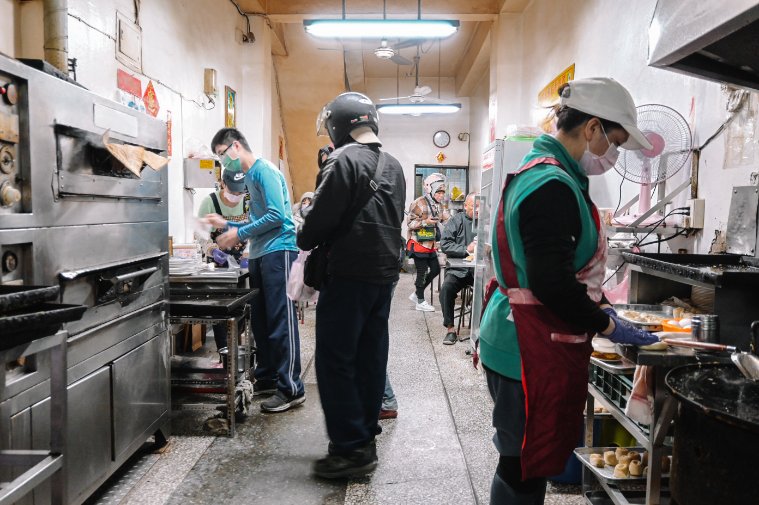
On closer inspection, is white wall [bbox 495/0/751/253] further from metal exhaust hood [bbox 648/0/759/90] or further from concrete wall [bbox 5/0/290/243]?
concrete wall [bbox 5/0/290/243]

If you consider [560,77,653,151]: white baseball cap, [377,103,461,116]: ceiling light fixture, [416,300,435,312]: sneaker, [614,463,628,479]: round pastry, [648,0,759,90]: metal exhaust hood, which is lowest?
[416,300,435,312]: sneaker

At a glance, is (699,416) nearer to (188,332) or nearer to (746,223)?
(746,223)

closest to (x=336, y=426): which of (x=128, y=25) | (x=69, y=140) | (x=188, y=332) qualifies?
(x=69, y=140)

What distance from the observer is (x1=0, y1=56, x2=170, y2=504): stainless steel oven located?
168cm

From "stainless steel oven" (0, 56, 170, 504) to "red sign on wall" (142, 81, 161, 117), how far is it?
5.59 ft

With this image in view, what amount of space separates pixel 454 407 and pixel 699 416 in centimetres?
229

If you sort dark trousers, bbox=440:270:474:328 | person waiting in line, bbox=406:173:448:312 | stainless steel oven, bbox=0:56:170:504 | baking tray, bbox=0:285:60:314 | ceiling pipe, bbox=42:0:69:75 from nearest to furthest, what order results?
baking tray, bbox=0:285:60:314 → stainless steel oven, bbox=0:56:170:504 → ceiling pipe, bbox=42:0:69:75 → dark trousers, bbox=440:270:474:328 → person waiting in line, bbox=406:173:448:312

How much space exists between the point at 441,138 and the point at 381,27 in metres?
6.76

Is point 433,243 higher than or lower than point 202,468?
higher

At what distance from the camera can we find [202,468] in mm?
2568


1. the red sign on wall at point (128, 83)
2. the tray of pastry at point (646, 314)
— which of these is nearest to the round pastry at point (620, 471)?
the tray of pastry at point (646, 314)

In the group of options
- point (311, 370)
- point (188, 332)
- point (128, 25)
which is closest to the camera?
point (128, 25)

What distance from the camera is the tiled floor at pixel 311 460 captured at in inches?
91.6

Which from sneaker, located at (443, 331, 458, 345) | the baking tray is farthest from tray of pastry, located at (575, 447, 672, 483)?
sneaker, located at (443, 331, 458, 345)
